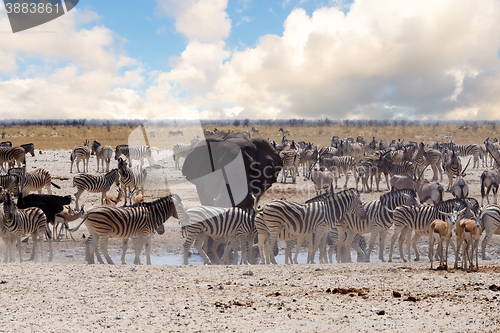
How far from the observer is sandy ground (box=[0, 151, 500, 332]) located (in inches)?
185

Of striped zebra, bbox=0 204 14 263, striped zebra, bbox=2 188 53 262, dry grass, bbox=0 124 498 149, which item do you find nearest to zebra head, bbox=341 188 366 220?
striped zebra, bbox=2 188 53 262

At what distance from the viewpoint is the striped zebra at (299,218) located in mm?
8820

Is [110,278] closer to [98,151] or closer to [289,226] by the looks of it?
[289,226]

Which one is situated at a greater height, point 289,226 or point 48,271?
point 289,226

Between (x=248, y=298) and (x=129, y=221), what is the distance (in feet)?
12.1

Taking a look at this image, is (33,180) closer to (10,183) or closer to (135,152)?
(10,183)

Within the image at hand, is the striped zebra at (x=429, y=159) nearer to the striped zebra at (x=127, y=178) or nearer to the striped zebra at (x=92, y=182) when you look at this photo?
the striped zebra at (x=127, y=178)

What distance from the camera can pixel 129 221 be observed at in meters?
8.44

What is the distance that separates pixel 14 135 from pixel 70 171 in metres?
33.8

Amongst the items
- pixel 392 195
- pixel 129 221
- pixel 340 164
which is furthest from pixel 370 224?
pixel 340 164

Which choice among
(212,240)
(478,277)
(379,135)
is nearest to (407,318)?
(478,277)

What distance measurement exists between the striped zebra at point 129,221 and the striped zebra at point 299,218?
5.26ft

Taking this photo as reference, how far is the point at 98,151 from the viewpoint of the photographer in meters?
23.4

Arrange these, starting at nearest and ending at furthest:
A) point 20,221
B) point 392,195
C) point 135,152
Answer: point 20,221
point 392,195
point 135,152
